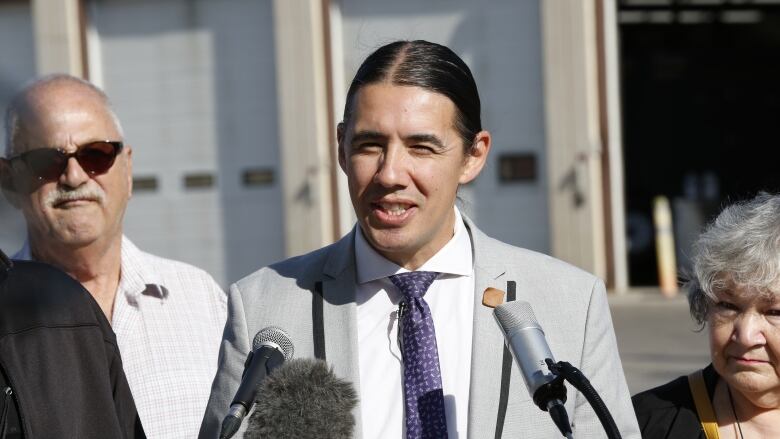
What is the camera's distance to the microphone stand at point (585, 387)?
7.29ft

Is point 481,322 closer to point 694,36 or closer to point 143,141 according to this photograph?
point 143,141

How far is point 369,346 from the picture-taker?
3104 mm

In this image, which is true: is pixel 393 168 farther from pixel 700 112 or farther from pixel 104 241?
pixel 700 112

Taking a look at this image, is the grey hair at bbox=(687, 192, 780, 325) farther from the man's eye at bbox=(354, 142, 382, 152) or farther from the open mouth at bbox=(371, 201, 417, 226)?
the man's eye at bbox=(354, 142, 382, 152)

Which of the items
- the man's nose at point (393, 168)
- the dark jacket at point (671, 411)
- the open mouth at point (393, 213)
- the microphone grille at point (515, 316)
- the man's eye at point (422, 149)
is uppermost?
the man's eye at point (422, 149)

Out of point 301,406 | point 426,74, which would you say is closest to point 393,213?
point 426,74

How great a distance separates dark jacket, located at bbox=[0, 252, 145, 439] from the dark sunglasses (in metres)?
1.10

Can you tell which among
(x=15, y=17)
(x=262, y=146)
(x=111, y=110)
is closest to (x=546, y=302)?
(x=111, y=110)

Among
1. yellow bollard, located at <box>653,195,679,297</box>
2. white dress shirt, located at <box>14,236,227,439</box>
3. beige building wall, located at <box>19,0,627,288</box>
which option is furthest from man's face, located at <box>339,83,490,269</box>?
yellow bollard, located at <box>653,195,679,297</box>

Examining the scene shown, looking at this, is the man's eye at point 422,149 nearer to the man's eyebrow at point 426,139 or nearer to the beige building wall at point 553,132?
the man's eyebrow at point 426,139

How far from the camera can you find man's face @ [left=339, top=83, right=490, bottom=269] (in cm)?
294

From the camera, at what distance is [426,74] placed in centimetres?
302

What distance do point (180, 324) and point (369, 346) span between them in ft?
4.06

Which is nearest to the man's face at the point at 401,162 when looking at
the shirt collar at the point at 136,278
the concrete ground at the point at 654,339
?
the shirt collar at the point at 136,278
